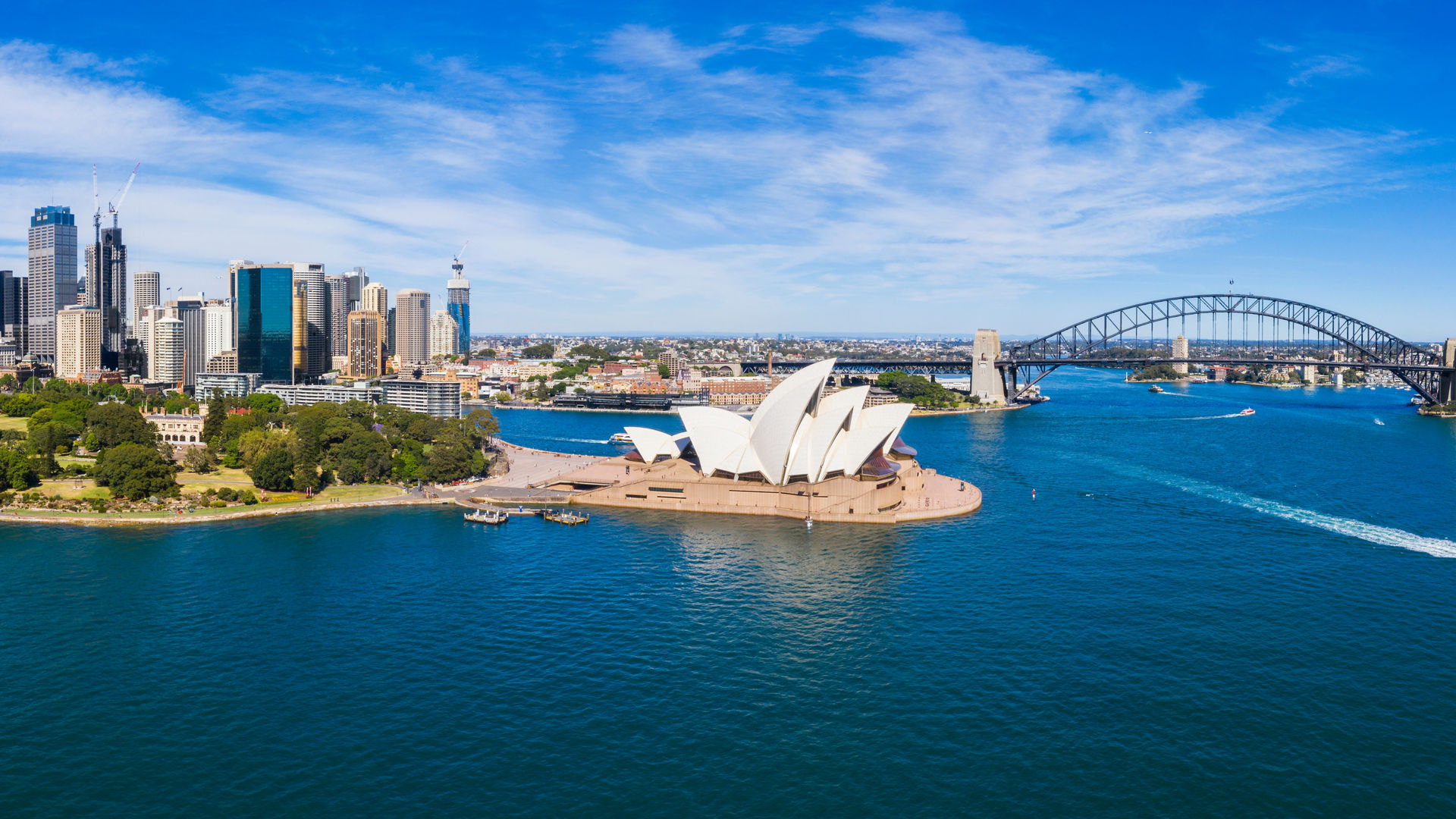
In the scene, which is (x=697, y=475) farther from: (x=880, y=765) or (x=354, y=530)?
(x=880, y=765)

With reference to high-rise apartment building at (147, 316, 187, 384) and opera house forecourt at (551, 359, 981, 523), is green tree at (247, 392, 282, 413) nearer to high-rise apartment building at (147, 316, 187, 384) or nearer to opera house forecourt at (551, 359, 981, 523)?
opera house forecourt at (551, 359, 981, 523)

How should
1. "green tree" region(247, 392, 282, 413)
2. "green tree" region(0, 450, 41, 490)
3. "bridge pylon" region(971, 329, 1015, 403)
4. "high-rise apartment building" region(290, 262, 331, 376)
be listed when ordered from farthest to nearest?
"high-rise apartment building" region(290, 262, 331, 376) → "bridge pylon" region(971, 329, 1015, 403) → "green tree" region(247, 392, 282, 413) → "green tree" region(0, 450, 41, 490)

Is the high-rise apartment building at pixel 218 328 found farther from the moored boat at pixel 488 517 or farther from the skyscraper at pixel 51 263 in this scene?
the moored boat at pixel 488 517

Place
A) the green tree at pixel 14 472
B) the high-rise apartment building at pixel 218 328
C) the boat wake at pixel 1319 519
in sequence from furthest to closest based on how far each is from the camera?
the high-rise apartment building at pixel 218 328 → the green tree at pixel 14 472 → the boat wake at pixel 1319 519

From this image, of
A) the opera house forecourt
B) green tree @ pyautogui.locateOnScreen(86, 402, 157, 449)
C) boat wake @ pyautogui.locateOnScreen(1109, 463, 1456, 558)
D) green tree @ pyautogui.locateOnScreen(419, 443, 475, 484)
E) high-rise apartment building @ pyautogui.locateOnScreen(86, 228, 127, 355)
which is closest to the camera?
boat wake @ pyautogui.locateOnScreen(1109, 463, 1456, 558)

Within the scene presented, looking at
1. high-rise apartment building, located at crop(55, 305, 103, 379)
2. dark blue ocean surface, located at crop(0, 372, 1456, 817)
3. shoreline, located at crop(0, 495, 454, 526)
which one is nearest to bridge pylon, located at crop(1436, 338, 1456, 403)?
Answer: dark blue ocean surface, located at crop(0, 372, 1456, 817)

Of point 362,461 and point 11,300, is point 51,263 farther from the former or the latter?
point 362,461

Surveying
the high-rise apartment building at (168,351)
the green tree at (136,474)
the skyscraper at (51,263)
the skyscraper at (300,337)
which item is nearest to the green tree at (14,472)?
the green tree at (136,474)

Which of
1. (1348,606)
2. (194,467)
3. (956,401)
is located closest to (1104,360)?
(956,401)
